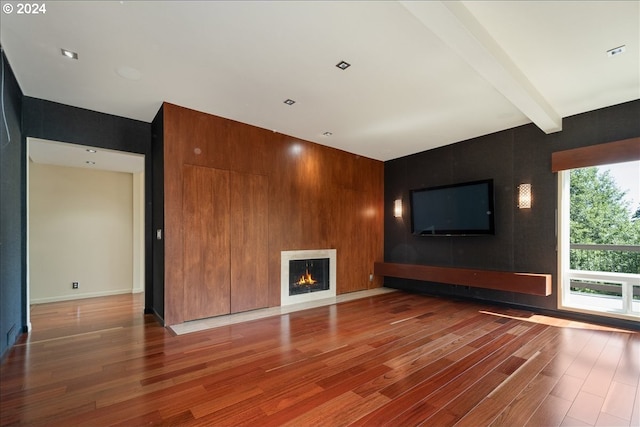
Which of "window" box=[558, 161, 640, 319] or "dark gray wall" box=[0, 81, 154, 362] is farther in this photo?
"window" box=[558, 161, 640, 319]

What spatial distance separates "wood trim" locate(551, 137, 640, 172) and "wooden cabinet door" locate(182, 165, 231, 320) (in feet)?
15.3

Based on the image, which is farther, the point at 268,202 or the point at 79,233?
the point at 79,233

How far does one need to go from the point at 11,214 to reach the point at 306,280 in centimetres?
381

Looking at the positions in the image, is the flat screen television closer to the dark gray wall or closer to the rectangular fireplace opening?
the rectangular fireplace opening

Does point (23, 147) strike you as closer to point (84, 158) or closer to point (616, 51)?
point (84, 158)

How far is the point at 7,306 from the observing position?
9.32ft

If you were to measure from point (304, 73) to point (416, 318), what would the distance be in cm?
335

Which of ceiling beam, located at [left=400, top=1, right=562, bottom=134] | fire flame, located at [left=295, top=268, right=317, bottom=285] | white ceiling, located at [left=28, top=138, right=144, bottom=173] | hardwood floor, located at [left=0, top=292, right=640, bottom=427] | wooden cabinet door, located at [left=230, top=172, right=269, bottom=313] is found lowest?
hardwood floor, located at [left=0, top=292, right=640, bottom=427]

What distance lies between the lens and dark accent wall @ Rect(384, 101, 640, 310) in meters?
3.90

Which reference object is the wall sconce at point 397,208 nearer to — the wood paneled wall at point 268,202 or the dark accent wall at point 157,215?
the wood paneled wall at point 268,202

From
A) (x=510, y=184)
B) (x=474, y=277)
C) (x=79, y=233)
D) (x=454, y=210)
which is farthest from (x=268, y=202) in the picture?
(x=79, y=233)

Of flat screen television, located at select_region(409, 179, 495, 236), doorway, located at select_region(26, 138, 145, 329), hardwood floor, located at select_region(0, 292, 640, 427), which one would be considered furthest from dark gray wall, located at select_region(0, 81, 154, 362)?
flat screen television, located at select_region(409, 179, 495, 236)

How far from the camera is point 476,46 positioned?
2.25m

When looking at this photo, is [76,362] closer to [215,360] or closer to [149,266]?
[215,360]
